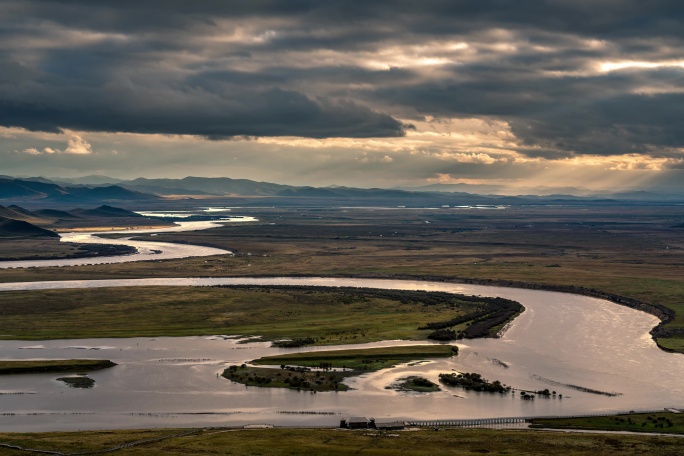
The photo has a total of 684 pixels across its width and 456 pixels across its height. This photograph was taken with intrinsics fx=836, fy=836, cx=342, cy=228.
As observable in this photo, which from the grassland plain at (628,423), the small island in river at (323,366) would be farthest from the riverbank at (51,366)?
the grassland plain at (628,423)

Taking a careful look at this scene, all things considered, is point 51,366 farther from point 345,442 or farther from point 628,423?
point 628,423

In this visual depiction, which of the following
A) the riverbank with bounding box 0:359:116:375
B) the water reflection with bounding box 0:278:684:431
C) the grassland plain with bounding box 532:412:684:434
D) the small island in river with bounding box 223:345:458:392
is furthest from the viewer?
the riverbank with bounding box 0:359:116:375

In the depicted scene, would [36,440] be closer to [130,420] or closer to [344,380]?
[130,420]

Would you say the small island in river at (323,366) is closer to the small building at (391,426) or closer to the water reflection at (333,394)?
the water reflection at (333,394)

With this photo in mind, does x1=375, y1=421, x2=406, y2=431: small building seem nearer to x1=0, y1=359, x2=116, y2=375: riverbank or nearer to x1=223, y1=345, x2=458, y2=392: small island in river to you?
x1=223, y1=345, x2=458, y2=392: small island in river

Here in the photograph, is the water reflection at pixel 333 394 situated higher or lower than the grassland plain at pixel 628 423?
higher

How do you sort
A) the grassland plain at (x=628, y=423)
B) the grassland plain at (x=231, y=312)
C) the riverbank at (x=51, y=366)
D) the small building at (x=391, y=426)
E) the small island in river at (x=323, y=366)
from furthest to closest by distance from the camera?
the grassland plain at (x=231, y=312)
the riverbank at (x=51, y=366)
the small island in river at (x=323, y=366)
the small building at (x=391, y=426)
the grassland plain at (x=628, y=423)

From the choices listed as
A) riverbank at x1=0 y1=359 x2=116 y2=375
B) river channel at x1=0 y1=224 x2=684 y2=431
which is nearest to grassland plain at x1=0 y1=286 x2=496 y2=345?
river channel at x1=0 y1=224 x2=684 y2=431
